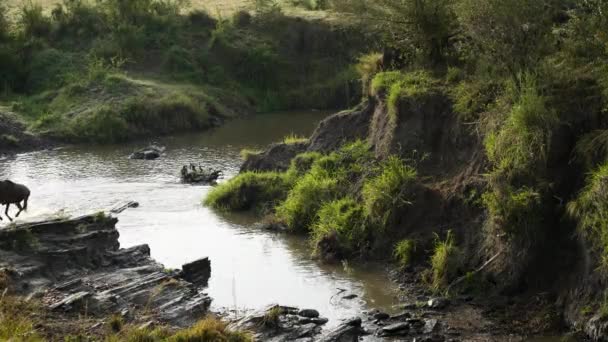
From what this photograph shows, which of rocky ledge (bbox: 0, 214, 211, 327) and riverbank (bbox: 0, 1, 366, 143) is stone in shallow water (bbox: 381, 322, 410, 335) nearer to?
rocky ledge (bbox: 0, 214, 211, 327)

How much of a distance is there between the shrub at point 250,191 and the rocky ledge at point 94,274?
5477 millimetres

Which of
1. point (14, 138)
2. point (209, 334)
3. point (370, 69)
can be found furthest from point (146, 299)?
point (14, 138)

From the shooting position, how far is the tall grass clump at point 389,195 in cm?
1946

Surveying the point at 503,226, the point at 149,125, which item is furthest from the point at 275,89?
the point at 503,226

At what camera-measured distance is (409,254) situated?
18.6 m

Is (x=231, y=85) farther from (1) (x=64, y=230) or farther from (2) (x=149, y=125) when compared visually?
(1) (x=64, y=230)

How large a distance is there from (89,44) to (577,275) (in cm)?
3221

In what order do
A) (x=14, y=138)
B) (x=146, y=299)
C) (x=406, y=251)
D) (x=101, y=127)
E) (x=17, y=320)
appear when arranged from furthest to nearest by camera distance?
(x=101, y=127) < (x=14, y=138) < (x=406, y=251) < (x=146, y=299) < (x=17, y=320)

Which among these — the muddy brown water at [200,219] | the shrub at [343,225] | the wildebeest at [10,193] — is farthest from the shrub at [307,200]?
the wildebeest at [10,193]

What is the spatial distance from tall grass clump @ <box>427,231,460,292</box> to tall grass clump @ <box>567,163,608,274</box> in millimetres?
2455

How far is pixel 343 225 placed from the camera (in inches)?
788

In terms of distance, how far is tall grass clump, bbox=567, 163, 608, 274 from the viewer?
1481cm

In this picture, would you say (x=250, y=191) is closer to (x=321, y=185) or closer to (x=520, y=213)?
(x=321, y=185)

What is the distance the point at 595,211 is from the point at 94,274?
9.23 metres
